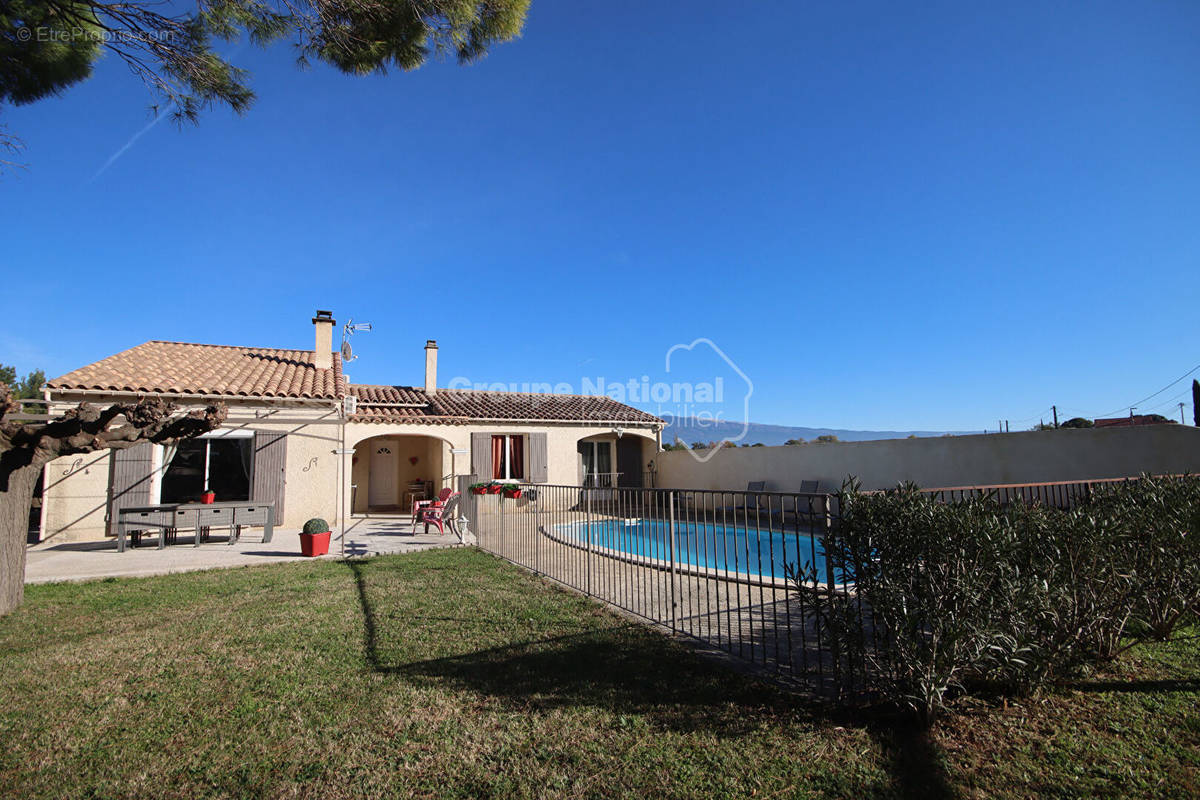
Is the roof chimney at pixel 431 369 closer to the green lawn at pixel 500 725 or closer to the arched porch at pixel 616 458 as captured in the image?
the arched porch at pixel 616 458

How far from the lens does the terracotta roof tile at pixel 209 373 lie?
1245cm

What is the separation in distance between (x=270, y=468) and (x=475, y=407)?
7.04 metres

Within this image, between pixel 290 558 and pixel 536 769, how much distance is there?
897 cm

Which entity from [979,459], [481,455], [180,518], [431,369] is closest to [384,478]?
[431,369]

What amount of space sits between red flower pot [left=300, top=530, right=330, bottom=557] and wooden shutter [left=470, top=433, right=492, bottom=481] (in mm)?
7514

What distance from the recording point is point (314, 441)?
47.2ft

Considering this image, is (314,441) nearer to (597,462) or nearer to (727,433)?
(597,462)

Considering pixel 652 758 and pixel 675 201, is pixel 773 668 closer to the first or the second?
pixel 652 758

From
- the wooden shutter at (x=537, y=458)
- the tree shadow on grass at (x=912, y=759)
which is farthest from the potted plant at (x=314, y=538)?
the tree shadow on grass at (x=912, y=759)

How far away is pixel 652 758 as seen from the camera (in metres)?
3.11

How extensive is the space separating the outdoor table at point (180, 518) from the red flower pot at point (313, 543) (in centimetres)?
205

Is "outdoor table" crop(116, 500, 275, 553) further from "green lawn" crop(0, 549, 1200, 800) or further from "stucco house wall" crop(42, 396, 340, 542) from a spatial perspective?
"green lawn" crop(0, 549, 1200, 800)

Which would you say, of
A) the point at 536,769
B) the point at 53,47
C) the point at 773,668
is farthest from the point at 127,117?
the point at 773,668

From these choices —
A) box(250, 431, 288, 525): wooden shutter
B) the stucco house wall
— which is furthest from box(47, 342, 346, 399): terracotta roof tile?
box(250, 431, 288, 525): wooden shutter
